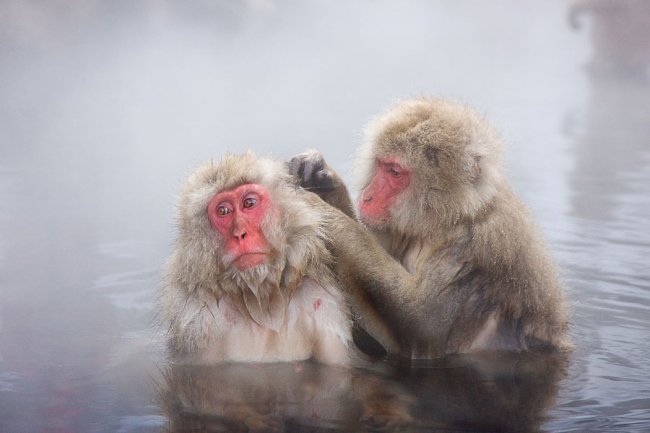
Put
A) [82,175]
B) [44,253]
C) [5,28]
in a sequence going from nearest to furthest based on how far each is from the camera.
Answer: [44,253] < [82,175] < [5,28]

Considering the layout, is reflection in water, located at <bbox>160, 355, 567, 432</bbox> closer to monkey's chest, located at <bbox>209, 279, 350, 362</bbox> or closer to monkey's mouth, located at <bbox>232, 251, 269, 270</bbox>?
monkey's chest, located at <bbox>209, 279, 350, 362</bbox>

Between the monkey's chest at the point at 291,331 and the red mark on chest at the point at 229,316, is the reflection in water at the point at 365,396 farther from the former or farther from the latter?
the red mark on chest at the point at 229,316

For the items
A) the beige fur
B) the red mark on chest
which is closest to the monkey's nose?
the beige fur

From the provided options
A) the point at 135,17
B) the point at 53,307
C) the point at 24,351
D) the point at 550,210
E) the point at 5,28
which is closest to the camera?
the point at 24,351

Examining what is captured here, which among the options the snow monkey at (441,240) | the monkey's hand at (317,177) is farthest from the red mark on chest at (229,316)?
the monkey's hand at (317,177)

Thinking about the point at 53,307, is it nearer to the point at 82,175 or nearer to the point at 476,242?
the point at 476,242

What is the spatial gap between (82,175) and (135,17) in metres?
3.59

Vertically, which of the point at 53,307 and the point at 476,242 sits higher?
the point at 476,242

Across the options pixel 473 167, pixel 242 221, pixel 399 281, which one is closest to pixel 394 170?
pixel 473 167

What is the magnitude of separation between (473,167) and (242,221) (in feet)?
3.40

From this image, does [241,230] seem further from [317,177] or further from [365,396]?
[365,396]

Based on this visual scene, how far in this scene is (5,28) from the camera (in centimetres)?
1036

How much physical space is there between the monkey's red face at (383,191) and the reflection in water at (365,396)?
0.67m

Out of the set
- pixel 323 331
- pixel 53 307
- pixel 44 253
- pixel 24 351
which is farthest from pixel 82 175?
pixel 323 331
